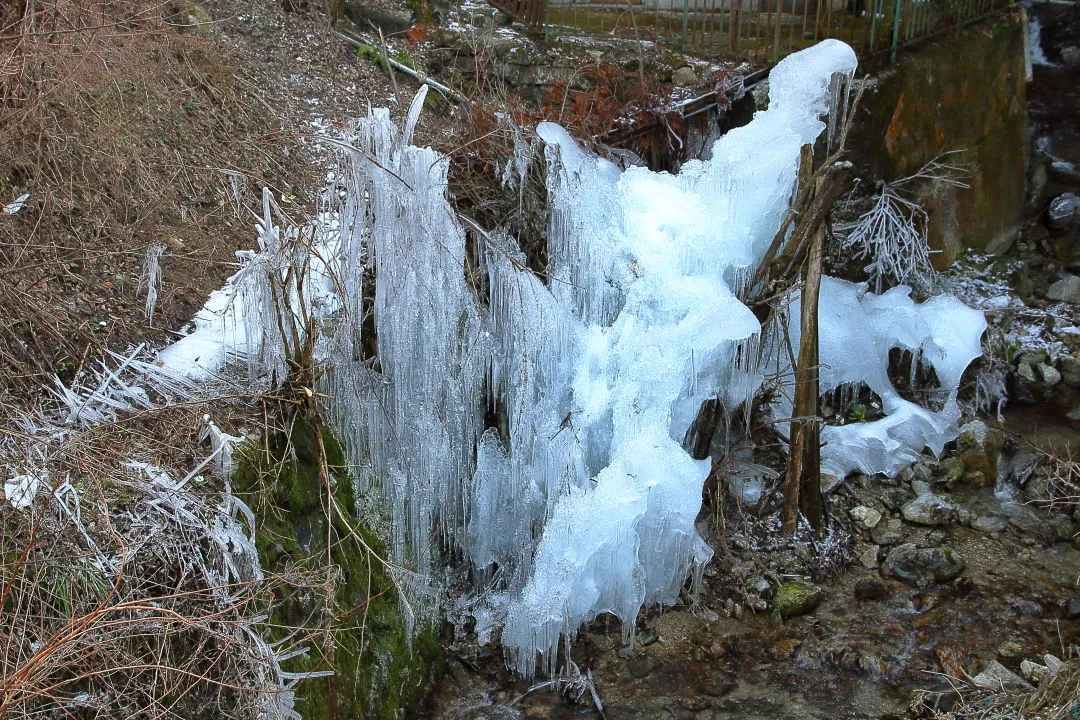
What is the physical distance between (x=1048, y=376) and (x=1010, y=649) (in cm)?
288

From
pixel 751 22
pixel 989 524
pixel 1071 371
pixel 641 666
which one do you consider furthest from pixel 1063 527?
pixel 751 22

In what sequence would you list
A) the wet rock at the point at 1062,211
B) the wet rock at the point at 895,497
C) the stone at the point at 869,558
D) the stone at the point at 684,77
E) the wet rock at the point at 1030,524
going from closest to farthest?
1. the stone at the point at 869,558
2. the wet rock at the point at 1030,524
3. the wet rock at the point at 895,497
4. the stone at the point at 684,77
5. the wet rock at the point at 1062,211

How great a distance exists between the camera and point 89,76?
500 centimetres

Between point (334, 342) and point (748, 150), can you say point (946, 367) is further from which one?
point (334, 342)

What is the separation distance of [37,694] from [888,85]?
6.23 m

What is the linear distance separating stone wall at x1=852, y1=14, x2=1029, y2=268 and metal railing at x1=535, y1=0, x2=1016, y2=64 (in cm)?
23

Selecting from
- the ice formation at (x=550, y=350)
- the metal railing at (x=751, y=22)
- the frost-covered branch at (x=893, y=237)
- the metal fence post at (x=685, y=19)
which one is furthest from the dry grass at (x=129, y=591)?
the metal fence post at (x=685, y=19)

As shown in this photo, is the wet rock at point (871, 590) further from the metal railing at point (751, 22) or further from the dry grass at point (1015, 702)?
the metal railing at point (751, 22)

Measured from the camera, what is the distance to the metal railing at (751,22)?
21.9ft

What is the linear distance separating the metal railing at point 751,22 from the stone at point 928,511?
302cm

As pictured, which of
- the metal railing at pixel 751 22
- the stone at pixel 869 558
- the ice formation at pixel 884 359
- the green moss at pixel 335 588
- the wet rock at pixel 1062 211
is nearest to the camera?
the green moss at pixel 335 588

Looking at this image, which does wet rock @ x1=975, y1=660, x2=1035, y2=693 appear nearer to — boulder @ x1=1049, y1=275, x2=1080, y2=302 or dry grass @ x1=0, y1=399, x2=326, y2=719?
dry grass @ x1=0, y1=399, x2=326, y2=719

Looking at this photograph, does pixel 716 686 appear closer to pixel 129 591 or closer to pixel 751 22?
pixel 129 591

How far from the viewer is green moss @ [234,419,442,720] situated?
145 inches
